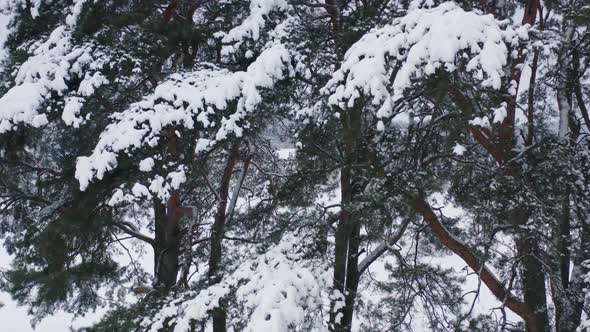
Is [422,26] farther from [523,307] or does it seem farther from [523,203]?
[523,307]

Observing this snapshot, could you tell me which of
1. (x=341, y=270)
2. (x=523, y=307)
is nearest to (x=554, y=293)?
(x=523, y=307)

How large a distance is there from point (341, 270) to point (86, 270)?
3931 millimetres

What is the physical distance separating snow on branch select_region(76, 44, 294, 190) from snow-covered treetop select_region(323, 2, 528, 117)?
3.39 feet

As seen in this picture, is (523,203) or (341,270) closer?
(523,203)

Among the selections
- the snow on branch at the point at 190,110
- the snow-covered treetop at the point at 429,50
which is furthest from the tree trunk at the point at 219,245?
the snow-covered treetop at the point at 429,50

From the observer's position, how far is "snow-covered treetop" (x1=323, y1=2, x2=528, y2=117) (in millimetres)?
3523

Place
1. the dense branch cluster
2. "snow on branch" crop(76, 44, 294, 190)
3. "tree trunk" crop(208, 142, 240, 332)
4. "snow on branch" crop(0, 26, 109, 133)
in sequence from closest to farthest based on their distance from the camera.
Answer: the dense branch cluster → "snow on branch" crop(76, 44, 294, 190) → "snow on branch" crop(0, 26, 109, 133) → "tree trunk" crop(208, 142, 240, 332)

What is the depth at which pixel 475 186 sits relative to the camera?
505 centimetres

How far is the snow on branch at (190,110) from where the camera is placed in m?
4.83

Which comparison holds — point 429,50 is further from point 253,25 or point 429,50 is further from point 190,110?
point 190,110

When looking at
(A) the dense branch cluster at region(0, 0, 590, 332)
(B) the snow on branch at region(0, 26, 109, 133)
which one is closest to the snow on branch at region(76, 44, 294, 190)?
(A) the dense branch cluster at region(0, 0, 590, 332)

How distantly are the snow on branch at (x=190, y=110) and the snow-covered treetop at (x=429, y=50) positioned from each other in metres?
1.03

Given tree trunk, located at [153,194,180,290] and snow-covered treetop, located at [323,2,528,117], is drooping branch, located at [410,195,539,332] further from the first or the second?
tree trunk, located at [153,194,180,290]

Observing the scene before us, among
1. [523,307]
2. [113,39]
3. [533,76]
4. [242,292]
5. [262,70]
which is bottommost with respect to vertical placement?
[242,292]
